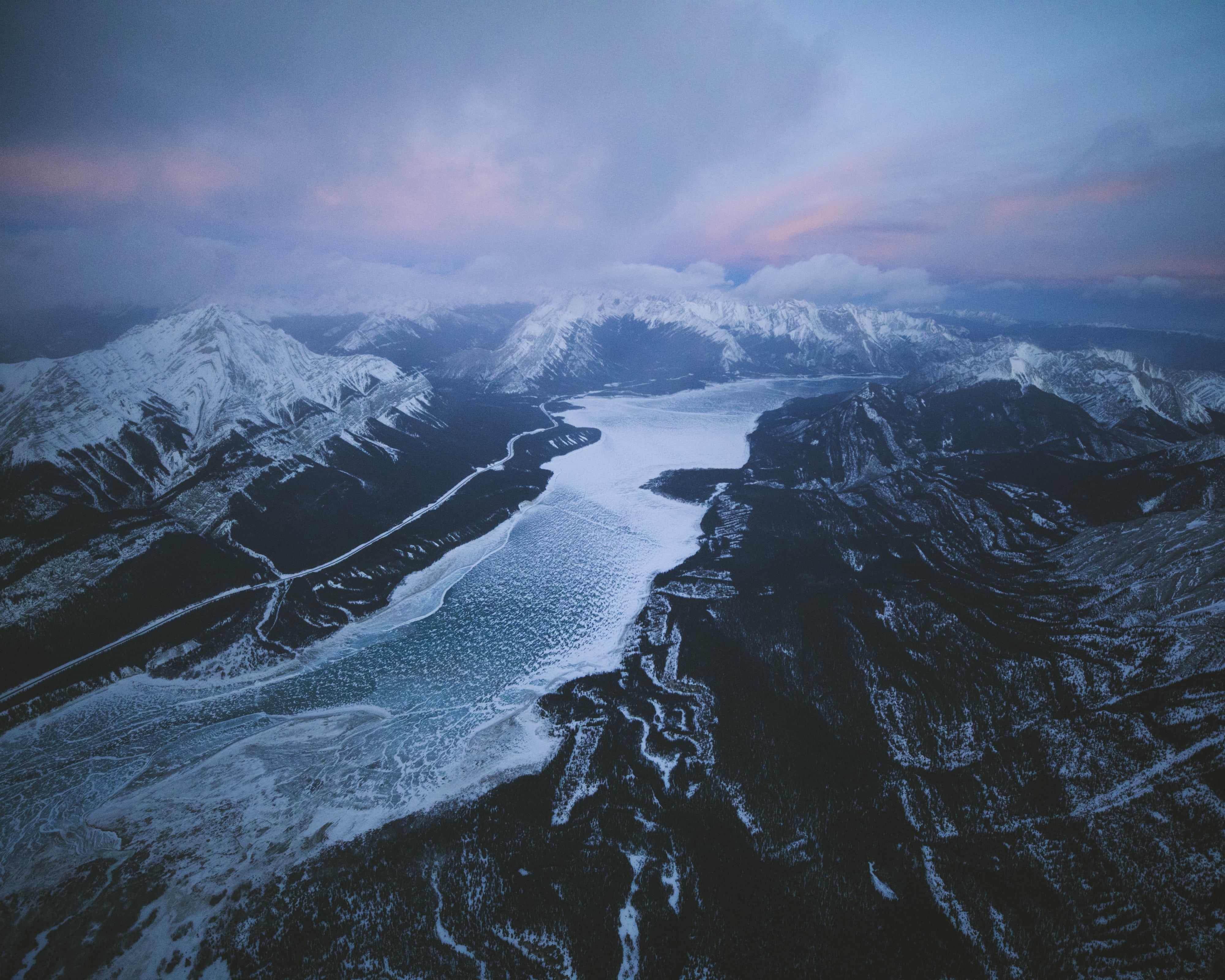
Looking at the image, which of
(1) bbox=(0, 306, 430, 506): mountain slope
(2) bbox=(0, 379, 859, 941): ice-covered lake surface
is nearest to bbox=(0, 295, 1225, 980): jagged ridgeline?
(2) bbox=(0, 379, 859, 941): ice-covered lake surface

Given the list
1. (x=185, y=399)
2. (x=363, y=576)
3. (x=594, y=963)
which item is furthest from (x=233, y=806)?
(x=185, y=399)

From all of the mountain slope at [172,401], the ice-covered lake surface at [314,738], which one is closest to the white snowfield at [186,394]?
the mountain slope at [172,401]

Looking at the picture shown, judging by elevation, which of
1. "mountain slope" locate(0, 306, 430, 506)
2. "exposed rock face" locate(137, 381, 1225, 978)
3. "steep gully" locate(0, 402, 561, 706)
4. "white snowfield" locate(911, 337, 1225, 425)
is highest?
"mountain slope" locate(0, 306, 430, 506)

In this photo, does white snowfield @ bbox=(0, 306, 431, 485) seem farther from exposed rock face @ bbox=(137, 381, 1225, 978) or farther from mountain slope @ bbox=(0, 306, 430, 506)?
exposed rock face @ bbox=(137, 381, 1225, 978)

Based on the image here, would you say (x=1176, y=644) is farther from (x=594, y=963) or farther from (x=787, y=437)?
(x=787, y=437)

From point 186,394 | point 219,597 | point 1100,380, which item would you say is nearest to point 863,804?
point 219,597
